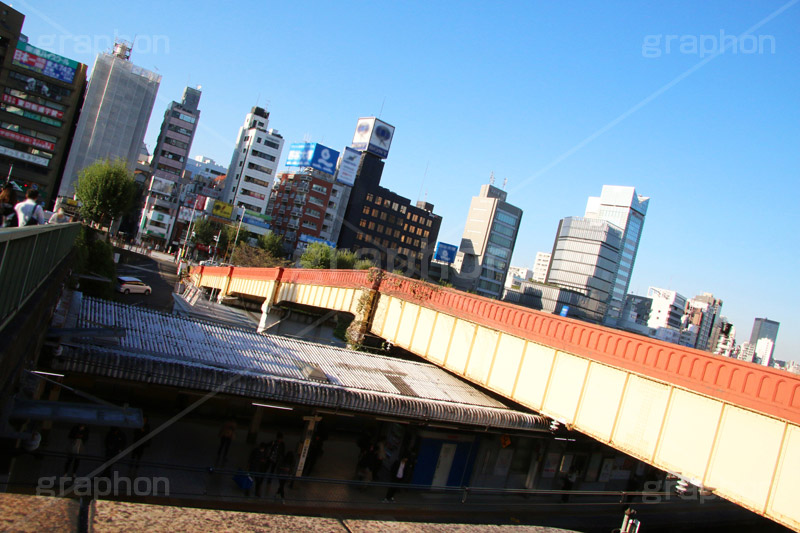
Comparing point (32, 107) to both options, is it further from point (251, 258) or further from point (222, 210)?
point (251, 258)

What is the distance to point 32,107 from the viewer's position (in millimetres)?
67375

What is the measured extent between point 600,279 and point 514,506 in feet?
386

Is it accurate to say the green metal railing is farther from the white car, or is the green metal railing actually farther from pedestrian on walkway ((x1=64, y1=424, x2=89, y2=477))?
the white car

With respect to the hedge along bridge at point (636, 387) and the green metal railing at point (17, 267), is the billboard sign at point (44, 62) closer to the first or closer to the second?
the hedge along bridge at point (636, 387)

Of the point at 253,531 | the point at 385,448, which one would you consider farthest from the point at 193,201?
the point at 253,531

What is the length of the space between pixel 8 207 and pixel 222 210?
8403 centimetres

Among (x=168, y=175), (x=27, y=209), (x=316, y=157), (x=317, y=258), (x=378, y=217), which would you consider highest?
(x=316, y=157)

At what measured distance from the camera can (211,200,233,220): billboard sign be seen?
8900 cm

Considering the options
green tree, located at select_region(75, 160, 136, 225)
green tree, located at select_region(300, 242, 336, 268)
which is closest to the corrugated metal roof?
green tree, located at select_region(75, 160, 136, 225)

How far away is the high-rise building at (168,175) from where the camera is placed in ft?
281

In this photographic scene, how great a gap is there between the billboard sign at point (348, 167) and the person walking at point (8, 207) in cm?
9750

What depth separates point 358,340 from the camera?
23469mm

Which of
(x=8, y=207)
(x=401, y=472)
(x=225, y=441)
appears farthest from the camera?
(x=401, y=472)

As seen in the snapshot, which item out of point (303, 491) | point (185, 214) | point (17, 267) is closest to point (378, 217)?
point (185, 214)
